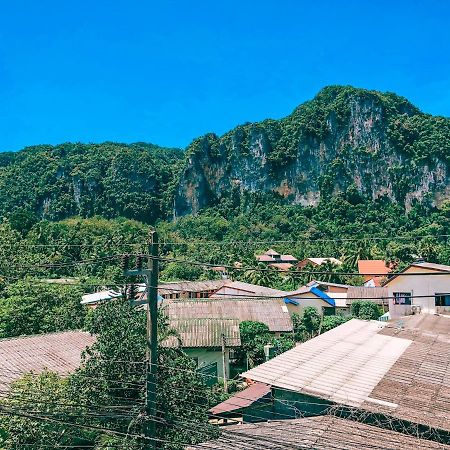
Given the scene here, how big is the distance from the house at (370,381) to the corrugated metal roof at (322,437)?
0.29 metres

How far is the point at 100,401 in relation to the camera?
31.8 feet

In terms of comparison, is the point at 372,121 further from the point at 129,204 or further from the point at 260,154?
the point at 129,204

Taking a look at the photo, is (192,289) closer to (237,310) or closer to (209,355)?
(237,310)

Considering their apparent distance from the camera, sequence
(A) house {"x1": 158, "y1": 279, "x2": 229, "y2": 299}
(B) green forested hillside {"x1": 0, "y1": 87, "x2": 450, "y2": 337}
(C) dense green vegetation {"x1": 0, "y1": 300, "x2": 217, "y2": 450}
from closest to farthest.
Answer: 1. (C) dense green vegetation {"x1": 0, "y1": 300, "x2": 217, "y2": 450}
2. (A) house {"x1": 158, "y1": 279, "x2": 229, "y2": 299}
3. (B) green forested hillside {"x1": 0, "y1": 87, "x2": 450, "y2": 337}

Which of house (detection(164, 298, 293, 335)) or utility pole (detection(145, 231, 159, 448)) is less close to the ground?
utility pole (detection(145, 231, 159, 448))

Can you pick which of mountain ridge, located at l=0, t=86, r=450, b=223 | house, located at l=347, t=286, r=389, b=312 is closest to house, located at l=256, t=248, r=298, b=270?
house, located at l=347, t=286, r=389, b=312

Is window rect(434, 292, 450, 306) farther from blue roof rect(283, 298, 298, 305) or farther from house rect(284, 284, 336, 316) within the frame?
blue roof rect(283, 298, 298, 305)

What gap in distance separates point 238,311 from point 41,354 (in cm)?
1194

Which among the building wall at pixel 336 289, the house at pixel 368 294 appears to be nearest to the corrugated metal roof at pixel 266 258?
the building wall at pixel 336 289

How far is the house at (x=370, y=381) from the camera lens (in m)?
9.86

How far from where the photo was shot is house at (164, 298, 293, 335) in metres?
25.0

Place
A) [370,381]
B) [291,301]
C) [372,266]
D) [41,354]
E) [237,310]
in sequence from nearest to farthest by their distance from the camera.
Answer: [370,381]
[41,354]
[237,310]
[291,301]
[372,266]

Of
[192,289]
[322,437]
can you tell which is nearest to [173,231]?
[192,289]

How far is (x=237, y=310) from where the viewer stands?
26.1 m
